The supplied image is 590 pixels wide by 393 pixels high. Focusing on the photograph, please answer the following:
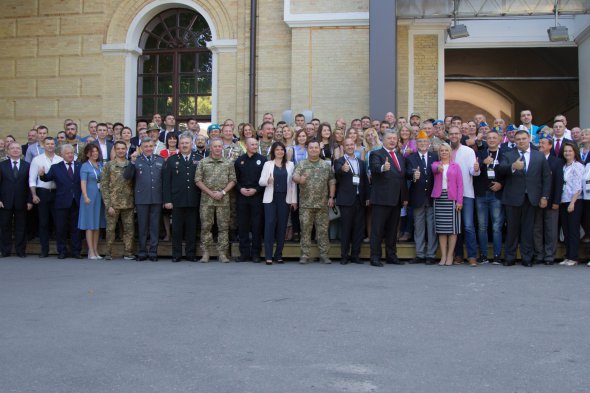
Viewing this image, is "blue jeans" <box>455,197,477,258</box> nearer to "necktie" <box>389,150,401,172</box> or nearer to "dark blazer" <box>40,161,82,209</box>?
"necktie" <box>389,150,401,172</box>

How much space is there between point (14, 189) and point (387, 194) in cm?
646

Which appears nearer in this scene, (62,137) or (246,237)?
(246,237)

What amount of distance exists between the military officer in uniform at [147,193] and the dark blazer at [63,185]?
1073 mm

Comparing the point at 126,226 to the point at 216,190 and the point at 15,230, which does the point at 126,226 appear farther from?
the point at 15,230

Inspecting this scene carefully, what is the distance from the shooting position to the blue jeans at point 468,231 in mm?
10109

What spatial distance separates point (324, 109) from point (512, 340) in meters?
11.3

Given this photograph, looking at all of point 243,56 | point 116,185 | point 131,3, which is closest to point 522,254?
point 116,185

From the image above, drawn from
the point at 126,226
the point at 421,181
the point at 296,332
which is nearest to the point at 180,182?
the point at 126,226

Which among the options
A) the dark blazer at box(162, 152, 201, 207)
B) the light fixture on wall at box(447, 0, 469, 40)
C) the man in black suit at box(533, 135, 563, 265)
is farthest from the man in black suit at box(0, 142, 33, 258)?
the light fixture on wall at box(447, 0, 469, 40)

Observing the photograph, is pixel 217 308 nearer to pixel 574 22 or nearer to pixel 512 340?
pixel 512 340

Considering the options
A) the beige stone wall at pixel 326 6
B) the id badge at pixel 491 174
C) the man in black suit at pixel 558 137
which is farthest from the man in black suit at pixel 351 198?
the beige stone wall at pixel 326 6

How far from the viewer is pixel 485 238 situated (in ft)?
33.7

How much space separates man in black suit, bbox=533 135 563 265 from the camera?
10141mm

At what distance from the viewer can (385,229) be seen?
1051cm
